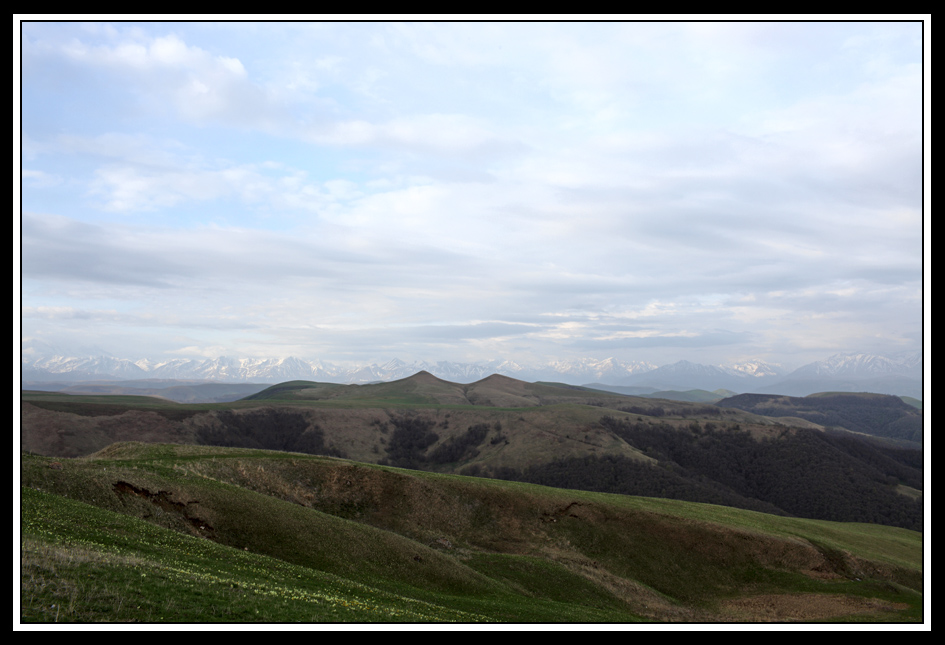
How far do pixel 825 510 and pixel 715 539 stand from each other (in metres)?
110

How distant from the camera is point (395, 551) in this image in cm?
4191

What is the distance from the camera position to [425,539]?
55.9 meters

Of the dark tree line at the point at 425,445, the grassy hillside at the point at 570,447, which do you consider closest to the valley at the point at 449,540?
the grassy hillside at the point at 570,447

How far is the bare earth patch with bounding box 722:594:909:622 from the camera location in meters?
45.2

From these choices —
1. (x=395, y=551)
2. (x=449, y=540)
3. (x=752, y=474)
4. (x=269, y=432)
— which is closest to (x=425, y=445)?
(x=269, y=432)

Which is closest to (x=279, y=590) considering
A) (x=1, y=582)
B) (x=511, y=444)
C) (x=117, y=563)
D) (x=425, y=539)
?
(x=117, y=563)

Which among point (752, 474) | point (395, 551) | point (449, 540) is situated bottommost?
point (752, 474)

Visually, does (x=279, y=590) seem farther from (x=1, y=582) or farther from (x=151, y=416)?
(x=151, y=416)

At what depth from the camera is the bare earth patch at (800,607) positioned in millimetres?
45250

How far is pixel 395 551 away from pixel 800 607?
4248 centimetres

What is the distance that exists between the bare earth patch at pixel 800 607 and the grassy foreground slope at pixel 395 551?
29 cm

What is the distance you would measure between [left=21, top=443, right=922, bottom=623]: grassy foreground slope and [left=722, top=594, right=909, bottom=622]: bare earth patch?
0.96 feet

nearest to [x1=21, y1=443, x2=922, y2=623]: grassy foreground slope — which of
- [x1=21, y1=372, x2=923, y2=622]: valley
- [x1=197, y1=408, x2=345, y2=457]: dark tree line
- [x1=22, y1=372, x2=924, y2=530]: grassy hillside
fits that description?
[x1=21, y1=372, x2=923, y2=622]: valley

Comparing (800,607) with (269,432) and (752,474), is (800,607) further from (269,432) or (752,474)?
(269,432)
